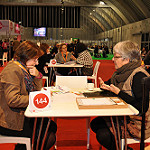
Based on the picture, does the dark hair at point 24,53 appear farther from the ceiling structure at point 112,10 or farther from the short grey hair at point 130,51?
the ceiling structure at point 112,10

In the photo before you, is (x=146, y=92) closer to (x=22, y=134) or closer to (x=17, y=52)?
(x=22, y=134)

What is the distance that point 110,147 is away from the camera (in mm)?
2127

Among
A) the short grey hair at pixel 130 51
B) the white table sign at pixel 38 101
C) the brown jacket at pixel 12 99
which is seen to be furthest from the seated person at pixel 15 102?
the short grey hair at pixel 130 51

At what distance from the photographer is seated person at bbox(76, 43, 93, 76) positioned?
590 cm

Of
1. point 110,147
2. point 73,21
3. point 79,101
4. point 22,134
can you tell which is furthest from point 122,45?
point 73,21

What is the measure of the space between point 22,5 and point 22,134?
67.4 ft

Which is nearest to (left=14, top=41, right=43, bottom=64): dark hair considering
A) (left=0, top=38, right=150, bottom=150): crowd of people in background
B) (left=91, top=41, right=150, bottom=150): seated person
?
(left=0, top=38, right=150, bottom=150): crowd of people in background

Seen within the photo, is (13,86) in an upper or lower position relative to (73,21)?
lower

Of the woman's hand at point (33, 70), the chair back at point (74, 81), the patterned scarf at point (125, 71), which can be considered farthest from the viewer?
the chair back at point (74, 81)

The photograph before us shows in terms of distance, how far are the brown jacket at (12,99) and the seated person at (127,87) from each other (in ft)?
2.52

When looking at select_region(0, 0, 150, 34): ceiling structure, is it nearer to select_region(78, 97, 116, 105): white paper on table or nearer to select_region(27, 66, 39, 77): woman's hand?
select_region(27, 66, 39, 77): woman's hand

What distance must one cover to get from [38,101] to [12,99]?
0.90 ft

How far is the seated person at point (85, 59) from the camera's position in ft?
19.4

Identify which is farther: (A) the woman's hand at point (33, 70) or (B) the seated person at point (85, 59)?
(B) the seated person at point (85, 59)
